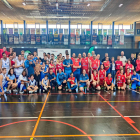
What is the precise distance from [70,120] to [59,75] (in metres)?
4.89

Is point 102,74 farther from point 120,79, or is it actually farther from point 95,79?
point 120,79

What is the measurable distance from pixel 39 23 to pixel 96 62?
70.2 ft

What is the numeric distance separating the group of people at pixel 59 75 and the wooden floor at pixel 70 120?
2190 mm

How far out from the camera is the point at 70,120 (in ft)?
15.4

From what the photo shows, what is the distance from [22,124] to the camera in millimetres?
4398

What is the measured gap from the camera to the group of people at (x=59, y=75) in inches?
348

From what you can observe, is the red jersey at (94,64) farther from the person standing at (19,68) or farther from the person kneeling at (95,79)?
the person standing at (19,68)

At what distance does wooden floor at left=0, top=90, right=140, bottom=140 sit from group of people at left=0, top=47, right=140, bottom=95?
219 cm

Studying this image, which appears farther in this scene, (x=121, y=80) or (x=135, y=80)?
(x=135, y=80)

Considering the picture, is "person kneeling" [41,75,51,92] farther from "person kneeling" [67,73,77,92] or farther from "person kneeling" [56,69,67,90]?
"person kneeling" [67,73,77,92]

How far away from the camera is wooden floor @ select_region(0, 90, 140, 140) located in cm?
379

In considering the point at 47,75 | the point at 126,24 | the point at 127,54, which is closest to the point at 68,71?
the point at 47,75

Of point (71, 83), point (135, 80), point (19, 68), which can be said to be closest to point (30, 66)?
point (19, 68)

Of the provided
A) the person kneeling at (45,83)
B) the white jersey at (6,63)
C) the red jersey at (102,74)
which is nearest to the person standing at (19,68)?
the white jersey at (6,63)
